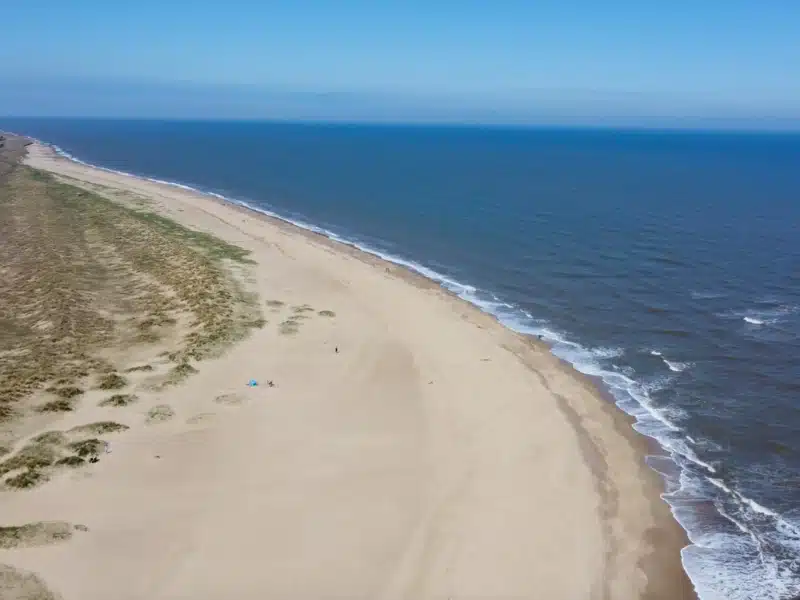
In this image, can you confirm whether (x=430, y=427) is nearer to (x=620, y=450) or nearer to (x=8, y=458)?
(x=620, y=450)

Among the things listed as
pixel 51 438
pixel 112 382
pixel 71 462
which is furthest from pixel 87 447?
pixel 112 382

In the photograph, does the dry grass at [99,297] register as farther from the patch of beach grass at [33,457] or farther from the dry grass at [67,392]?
the patch of beach grass at [33,457]

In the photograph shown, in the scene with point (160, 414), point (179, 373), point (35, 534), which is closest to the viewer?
point (35, 534)

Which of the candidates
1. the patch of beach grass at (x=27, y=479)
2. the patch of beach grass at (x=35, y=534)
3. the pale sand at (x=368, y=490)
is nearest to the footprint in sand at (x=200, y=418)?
the pale sand at (x=368, y=490)

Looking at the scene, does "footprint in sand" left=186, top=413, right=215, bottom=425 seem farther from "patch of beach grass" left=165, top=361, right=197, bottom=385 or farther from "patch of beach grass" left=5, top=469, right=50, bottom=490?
"patch of beach grass" left=5, top=469, right=50, bottom=490

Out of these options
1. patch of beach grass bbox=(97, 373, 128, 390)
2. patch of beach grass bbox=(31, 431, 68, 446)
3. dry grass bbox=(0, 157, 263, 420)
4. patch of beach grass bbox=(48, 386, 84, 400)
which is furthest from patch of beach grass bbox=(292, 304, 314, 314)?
patch of beach grass bbox=(31, 431, 68, 446)

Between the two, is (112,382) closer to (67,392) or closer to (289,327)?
(67,392)
